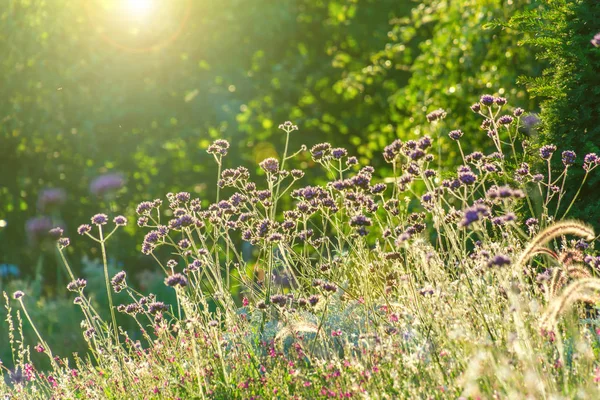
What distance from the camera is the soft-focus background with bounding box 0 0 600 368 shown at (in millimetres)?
10984

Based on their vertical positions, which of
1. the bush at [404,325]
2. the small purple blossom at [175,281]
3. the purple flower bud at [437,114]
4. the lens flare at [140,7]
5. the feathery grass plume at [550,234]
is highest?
the lens flare at [140,7]

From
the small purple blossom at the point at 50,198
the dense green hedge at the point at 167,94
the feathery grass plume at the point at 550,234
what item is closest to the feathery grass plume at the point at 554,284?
the feathery grass plume at the point at 550,234

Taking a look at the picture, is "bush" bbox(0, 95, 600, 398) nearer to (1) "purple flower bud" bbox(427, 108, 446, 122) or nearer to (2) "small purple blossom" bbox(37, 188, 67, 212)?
(1) "purple flower bud" bbox(427, 108, 446, 122)

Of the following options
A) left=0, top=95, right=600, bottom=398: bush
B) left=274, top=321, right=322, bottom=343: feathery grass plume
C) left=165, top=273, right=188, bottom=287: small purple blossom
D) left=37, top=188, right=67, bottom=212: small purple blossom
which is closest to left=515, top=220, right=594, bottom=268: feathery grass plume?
left=0, top=95, right=600, bottom=398: bush

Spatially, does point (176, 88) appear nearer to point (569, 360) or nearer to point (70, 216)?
point (70, 216)

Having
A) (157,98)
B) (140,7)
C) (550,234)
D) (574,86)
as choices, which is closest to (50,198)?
(157,98)

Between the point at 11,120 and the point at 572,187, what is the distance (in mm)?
8490

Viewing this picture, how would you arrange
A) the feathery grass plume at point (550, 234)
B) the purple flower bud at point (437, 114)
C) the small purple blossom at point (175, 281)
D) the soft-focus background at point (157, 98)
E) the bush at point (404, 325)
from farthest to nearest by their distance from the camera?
the soft-focus background at point (157, 98), the purple flower bud at point (437, 114), the small purple blossom at point (175, 281), the bush at point (404, 325), the feathery grass plume at point (550, 234)

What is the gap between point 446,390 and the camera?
326cm

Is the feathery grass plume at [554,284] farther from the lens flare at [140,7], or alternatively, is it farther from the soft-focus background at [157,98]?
the lens flare at [140,7]

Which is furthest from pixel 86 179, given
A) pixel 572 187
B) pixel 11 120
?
pixel 572 187

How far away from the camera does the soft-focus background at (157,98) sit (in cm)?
1098

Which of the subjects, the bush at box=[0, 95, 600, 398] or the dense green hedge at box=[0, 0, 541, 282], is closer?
the bush at box=[0, 95, 600, 398]

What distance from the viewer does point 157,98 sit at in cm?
1205
